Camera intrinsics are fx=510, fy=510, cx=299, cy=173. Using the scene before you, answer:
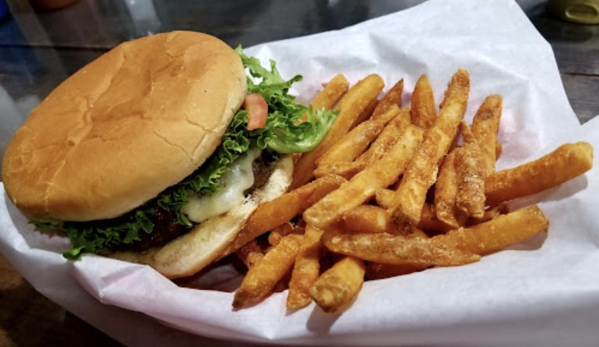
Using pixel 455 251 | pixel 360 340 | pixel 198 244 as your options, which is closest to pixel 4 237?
pixel 198 244

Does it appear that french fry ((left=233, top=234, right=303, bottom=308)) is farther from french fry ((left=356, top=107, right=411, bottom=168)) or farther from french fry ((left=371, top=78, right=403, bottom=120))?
french fry ((left=371, top=78, right=403, bottom=120))

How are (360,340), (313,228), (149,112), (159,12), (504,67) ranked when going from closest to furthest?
(360,340) < (313,228) < (149,112) < (504,67) < (159,12)

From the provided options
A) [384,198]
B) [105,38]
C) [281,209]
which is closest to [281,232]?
[281,209]

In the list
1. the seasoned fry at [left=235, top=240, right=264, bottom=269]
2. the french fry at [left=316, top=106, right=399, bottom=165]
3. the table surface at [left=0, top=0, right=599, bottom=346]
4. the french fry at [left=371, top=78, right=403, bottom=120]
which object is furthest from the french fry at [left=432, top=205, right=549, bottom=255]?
the table surface at [left=0, top=0, right=599, bottom=346]

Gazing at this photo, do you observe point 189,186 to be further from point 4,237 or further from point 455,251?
point 455,251

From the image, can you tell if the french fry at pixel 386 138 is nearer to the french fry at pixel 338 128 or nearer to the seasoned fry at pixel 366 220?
the french fry at pixel 338 128
